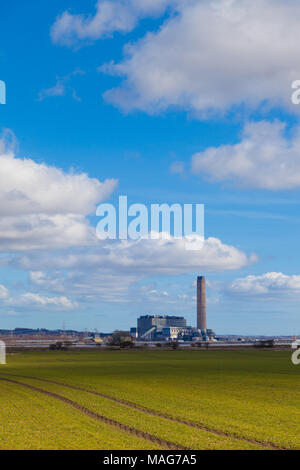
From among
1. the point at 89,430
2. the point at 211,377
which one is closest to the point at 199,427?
the point at 89,430

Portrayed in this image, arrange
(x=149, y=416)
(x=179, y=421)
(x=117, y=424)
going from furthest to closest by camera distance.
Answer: (x=149, y=416) < (x=179, y=421) < (x=117, y=424)

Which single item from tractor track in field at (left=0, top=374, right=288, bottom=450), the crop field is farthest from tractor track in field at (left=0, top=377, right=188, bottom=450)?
tractor track in field at (left=0, top=374, right=288, bottom=450)

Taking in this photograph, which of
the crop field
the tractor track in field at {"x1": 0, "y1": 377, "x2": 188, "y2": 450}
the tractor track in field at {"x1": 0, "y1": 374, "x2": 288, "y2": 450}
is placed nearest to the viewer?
the tractor track in field at {"x1": 0, "y1": 377, "x2": 188, "y2": 450}

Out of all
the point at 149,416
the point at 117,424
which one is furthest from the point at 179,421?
the point at 117,424

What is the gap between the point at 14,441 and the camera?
30.4m

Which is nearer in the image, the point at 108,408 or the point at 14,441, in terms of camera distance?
the point at 14,441

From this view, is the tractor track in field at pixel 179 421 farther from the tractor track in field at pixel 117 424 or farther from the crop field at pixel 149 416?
the tractor track in field at pixel 117 424

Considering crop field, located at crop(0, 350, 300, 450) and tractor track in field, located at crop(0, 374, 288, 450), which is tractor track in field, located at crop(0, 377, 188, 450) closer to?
crop field, located at crop(0, 350, 300, 450)

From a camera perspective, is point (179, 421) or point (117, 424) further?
point (179, 421)

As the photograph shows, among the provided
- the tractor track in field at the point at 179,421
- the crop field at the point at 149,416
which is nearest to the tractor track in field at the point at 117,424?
the crop field at the point at 149,416

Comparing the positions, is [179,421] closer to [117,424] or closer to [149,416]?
[149,416]
